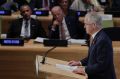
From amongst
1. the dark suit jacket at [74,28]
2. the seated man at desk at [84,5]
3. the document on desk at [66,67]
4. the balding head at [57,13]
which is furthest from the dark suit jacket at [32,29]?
the document on desk at [66,67]

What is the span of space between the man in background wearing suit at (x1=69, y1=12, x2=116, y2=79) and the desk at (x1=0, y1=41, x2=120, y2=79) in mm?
1384

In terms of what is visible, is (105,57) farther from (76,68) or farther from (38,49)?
(38,49)

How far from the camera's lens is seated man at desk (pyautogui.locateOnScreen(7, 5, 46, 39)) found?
6.17 meters

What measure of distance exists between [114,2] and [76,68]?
15.8ft

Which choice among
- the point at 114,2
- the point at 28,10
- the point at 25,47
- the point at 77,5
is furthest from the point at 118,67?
the point at 114,2

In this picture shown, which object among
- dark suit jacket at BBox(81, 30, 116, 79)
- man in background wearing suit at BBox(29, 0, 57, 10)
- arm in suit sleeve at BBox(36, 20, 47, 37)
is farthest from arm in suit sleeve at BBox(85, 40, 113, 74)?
man in background wearing suit at BBox(29, 0, 57, 10)

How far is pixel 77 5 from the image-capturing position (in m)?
7.51

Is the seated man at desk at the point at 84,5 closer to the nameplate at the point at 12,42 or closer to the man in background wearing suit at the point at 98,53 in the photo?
the nameplate at the point at 12,42

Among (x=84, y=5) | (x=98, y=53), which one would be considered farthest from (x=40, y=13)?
(x=98, y=53)

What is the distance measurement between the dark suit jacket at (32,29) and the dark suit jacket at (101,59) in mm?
2881

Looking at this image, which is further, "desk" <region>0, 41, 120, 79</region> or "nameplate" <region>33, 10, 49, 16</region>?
"nameplate" <region>33, 10, 49, 16</region>

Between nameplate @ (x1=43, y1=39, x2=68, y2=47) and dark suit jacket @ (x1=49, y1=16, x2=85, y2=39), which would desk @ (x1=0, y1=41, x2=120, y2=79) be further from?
dark suit jacket @ (x1=49, y1=16, x2=85, y2=39)

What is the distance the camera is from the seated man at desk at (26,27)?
6.17 meters

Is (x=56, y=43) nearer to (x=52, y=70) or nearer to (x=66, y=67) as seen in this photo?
(x=66, y=67)
